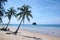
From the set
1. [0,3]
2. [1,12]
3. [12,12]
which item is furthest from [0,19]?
[12,12]

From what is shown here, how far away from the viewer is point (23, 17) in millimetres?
32219

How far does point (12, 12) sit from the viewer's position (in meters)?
41.3

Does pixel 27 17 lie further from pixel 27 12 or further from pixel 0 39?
pixel 0 39

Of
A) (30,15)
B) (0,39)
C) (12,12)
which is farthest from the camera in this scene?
(12,12)

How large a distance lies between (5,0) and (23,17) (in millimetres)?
16143

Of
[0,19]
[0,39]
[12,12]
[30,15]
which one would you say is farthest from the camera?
[12,12]

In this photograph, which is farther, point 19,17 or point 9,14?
point 9,14

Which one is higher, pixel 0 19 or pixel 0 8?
pixel 0 8

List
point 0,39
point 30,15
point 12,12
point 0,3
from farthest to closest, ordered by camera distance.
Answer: point 12,12
point 30,15
point 0,39
point 0,3

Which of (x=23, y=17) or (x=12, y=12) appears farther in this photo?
(x=12, y=12)

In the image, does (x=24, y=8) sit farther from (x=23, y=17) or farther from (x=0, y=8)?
(x=0, y=8)

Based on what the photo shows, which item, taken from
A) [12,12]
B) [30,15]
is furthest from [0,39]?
→ [12,12]

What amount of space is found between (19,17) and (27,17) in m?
2.05

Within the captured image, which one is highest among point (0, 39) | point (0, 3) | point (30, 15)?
point (0, 3)
